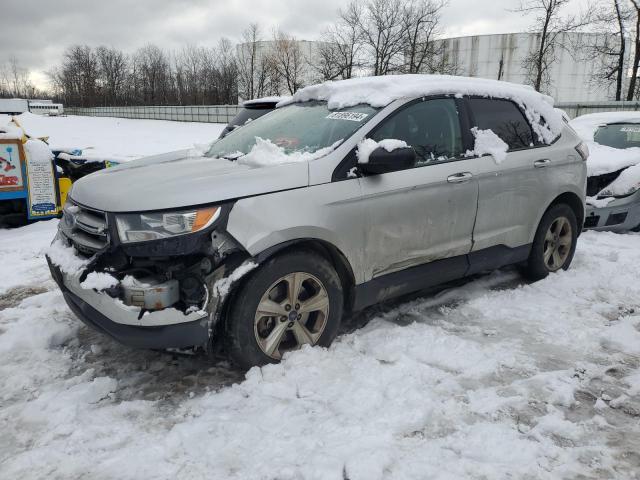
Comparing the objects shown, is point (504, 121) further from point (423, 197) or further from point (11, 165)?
point (11, 165)

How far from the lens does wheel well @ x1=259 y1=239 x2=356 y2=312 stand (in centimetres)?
297

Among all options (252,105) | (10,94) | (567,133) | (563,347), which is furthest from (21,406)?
(10,94)

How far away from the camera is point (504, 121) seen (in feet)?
14.3

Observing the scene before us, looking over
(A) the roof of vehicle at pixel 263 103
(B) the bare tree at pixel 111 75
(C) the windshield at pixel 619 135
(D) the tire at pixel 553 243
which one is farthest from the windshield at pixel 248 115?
(B) the bare tree at pixel 111 75

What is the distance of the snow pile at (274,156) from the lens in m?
3.21

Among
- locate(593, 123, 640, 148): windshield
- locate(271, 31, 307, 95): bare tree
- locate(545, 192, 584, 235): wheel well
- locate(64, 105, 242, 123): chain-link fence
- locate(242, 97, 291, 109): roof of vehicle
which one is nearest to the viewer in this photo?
locate(545, 192, 584, 235): wheel well

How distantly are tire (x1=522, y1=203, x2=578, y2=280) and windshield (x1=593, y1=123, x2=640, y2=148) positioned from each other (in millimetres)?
3463

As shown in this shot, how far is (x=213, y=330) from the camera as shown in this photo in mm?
2900

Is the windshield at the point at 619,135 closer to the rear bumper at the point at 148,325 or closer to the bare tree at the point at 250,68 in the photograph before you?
the rear bumper at the point at 148,325

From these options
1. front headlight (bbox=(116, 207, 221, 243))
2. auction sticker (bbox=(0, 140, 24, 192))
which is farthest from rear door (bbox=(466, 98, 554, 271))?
auction sticker (bbox=(0, 140, 24, 192))

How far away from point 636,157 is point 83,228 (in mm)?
7024

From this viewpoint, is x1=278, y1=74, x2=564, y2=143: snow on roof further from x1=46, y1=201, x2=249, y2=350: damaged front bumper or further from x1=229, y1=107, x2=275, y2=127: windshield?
x1=229, y1=107, x2=275, y2=127: windshield

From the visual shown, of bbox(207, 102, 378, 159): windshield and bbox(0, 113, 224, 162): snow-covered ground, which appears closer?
bbox(207, 102, 378, 159): windshield

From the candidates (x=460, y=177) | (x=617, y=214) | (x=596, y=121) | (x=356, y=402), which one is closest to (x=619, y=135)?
(x=596, y=121)
